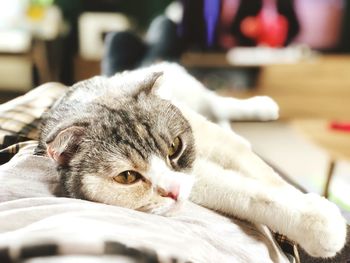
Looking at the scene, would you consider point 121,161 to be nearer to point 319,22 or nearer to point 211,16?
point 211,16

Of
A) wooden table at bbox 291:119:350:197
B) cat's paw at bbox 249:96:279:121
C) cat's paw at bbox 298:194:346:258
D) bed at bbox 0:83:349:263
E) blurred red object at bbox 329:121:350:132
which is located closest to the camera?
bed at bbox 0:83:349:263

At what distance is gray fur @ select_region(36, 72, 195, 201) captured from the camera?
0.74 meters

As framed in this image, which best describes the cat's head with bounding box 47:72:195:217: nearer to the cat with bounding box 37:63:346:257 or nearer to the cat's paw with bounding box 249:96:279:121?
the cat with bounding box 37:63:346:257

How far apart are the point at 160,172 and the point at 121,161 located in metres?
0.07

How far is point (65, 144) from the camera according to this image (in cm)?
73

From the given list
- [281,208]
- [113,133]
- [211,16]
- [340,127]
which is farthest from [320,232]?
[211,16]

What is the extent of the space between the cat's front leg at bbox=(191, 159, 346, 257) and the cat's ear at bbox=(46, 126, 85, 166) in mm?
238

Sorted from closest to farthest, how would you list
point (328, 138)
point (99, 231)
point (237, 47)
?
1. point (99, 231)
2. point (328, 138)
3. point (237, 47)

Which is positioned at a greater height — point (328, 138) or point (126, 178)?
point (126, 178)

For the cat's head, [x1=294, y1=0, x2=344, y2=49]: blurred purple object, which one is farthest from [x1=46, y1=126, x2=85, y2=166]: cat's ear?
[x1=294, y1=0, x2=344, y2=49]: blurred purple object

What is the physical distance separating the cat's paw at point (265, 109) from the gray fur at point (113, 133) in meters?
0.50

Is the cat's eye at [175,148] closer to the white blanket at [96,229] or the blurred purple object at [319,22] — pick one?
the white blanket at [96,229]

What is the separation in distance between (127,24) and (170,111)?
344 cm

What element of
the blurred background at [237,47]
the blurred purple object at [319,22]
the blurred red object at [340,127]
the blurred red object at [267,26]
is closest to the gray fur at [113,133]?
the blurred red object at [340,127]
